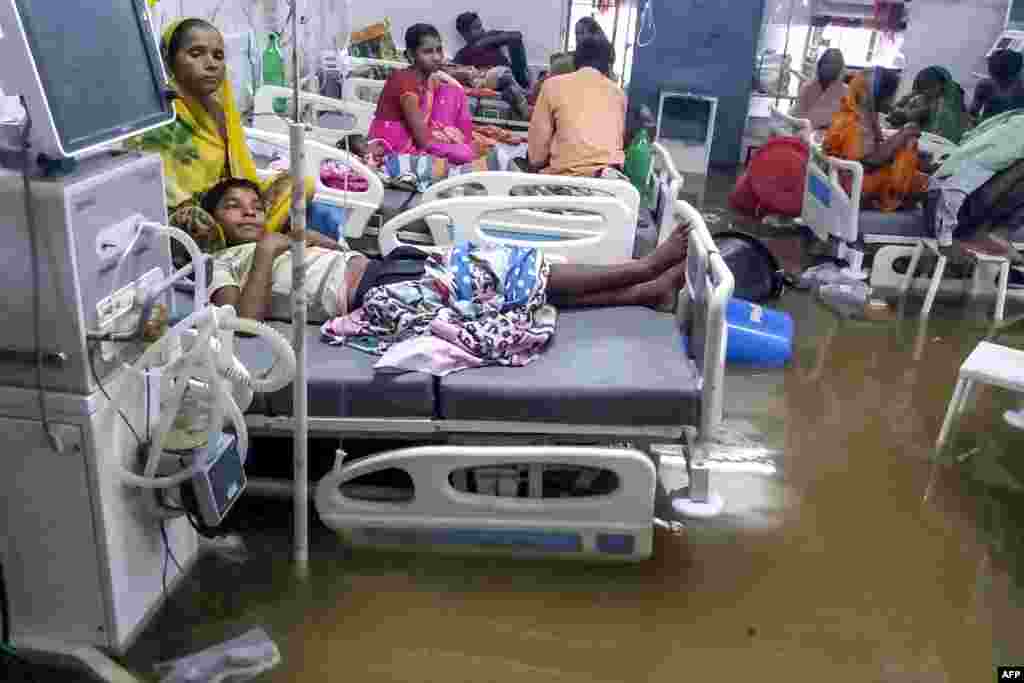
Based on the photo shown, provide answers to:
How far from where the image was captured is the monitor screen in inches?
64.5

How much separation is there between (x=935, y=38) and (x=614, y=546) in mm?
6163

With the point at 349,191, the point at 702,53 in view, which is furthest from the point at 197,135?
the point at 702,53

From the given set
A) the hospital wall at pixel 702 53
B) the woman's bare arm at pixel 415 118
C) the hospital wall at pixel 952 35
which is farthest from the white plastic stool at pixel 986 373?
the hospital wall at pixel 702 53

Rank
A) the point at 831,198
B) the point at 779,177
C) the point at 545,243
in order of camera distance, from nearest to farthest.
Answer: the point at 545,243 < the point at 831,198 < the point at 779,177

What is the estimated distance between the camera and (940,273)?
4613 mm

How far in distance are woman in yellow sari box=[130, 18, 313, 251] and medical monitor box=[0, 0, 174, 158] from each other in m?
0.73

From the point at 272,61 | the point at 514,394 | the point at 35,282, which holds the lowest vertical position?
the point at 514,394

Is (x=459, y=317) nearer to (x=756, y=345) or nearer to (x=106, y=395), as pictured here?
(x=106, y=395)

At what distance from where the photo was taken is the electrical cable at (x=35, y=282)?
1667mm

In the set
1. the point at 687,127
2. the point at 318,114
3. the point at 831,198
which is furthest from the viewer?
the point at 687,127

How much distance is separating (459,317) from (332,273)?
1.51 feet

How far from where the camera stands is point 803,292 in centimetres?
498

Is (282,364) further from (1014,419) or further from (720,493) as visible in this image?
(1014,419)

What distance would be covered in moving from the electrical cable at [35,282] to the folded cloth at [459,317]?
0.80m
